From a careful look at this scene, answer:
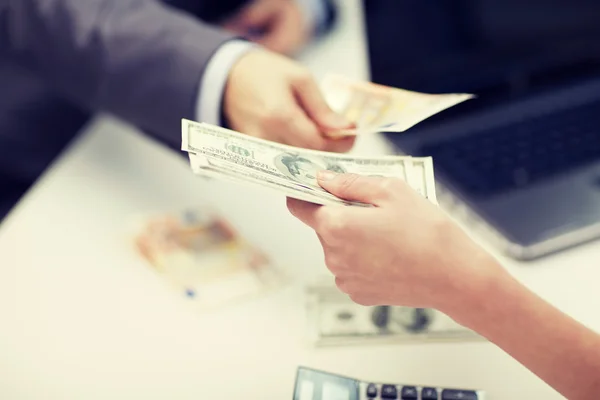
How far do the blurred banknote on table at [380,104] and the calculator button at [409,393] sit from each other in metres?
0.23

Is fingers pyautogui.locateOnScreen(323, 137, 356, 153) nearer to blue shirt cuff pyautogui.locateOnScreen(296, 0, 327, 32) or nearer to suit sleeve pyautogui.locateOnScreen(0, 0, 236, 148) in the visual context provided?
suit sleeve pyautogui.locateOnScreen(0, 0, 236, 148)

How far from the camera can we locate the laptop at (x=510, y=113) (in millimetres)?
734

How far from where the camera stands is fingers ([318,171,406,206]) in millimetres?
497

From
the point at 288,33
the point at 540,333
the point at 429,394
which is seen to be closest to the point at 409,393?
the point at 429,394

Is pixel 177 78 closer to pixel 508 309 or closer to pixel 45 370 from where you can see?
pixel 45 370

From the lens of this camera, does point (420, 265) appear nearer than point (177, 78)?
Yes

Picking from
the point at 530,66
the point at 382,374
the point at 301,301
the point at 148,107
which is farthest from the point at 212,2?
the point at 382,374

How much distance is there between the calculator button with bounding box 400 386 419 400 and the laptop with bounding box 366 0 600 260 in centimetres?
23

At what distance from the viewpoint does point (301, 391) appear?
0.56 meters

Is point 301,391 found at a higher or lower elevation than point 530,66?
lower

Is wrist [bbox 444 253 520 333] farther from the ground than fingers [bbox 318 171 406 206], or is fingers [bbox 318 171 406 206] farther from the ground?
fingers [bbox 318 171 406 206]

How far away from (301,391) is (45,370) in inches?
9.9

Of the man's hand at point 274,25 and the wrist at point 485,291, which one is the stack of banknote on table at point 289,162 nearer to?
the wrist at point 485,291

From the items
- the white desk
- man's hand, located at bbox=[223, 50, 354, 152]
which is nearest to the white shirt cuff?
man's hand, located at bbox=[223, 50, 354, 152]
